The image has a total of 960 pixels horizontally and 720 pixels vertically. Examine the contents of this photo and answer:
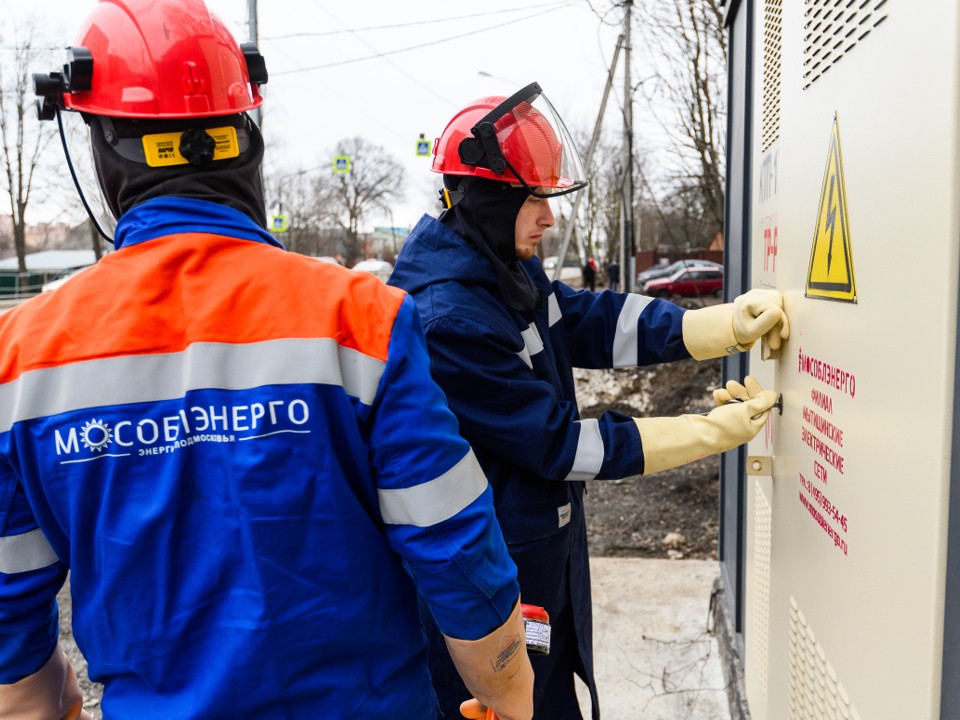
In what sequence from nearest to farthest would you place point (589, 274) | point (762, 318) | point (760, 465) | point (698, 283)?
point (762, 318) < point (760, 465) < point (589, 274) < point (698, 283)

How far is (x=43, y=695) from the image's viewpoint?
1.45m

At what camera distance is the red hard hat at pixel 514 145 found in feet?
7.32

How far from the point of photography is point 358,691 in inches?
51.6

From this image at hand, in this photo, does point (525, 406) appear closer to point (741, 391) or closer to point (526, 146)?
point (741, 391)

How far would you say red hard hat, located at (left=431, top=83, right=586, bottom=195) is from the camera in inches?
87.9

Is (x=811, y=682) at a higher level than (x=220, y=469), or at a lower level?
lower

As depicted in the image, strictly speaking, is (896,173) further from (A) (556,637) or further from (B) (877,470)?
(A) (556,637)

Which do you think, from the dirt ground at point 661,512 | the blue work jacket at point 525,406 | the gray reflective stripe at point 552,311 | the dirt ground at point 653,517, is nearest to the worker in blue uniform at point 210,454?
the blue work jacket at point 525,406

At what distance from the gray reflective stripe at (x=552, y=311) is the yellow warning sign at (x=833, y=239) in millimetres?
1070

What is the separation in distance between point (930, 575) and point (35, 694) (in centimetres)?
140

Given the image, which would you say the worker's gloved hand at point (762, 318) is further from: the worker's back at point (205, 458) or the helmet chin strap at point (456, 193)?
the worker's back at point (205, 458)

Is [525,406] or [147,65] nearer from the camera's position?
[147,65]

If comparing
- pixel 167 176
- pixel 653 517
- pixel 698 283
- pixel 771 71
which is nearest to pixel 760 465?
pixel 771 71

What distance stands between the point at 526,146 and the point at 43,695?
168cm
